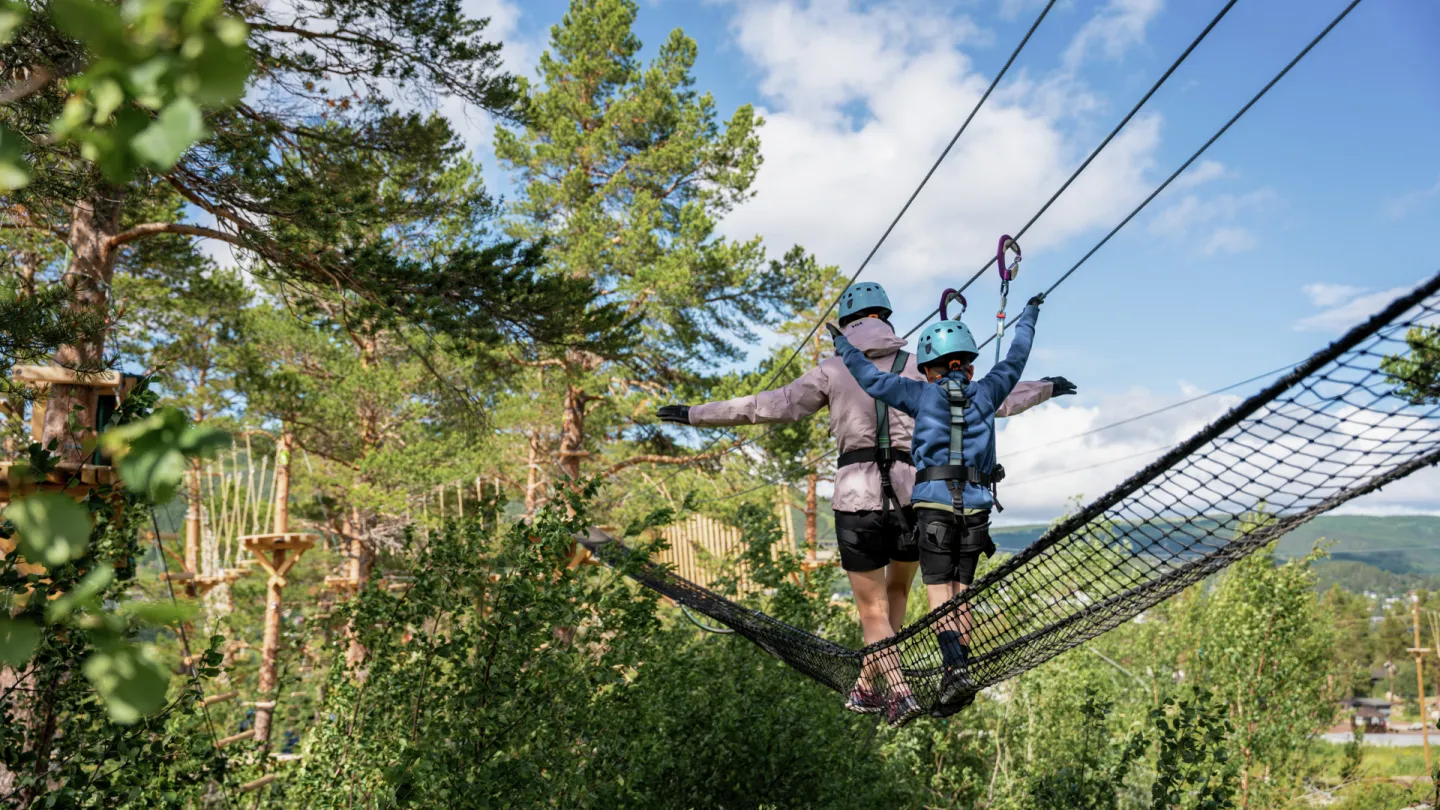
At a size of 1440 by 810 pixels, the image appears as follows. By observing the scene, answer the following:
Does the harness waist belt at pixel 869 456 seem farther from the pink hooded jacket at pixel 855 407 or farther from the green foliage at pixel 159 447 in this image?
the green foliage at pixel 159 447

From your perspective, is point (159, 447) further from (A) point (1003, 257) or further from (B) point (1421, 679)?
(B) point (1421, 679)

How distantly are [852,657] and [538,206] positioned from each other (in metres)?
10.8

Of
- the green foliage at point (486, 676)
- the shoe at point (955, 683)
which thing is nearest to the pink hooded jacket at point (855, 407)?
the shoe at point (955, 683)

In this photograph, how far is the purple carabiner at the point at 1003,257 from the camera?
3092 mm

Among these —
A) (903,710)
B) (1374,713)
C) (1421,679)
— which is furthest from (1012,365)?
(1374,713)

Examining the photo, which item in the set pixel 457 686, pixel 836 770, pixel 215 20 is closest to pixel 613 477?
pixel 836 770

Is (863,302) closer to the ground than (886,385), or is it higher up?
higher up

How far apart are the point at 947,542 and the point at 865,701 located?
773mm

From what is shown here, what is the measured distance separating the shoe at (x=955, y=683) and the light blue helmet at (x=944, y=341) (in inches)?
36.0

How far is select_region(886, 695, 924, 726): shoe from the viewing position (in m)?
3.13

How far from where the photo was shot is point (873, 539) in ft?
10.4

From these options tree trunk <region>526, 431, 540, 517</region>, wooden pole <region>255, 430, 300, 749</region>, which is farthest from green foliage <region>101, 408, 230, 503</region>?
tree trunk <region>526, 431, 540, 517</region>

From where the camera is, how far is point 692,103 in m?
13.2

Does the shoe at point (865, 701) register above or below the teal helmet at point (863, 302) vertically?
below
